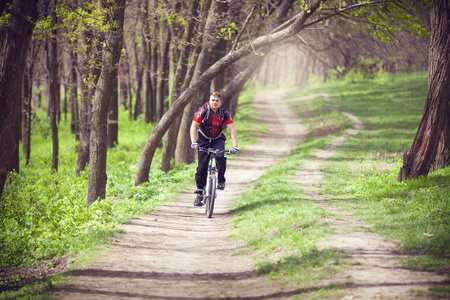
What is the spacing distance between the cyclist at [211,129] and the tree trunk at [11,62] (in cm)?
347

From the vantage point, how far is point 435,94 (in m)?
10.0

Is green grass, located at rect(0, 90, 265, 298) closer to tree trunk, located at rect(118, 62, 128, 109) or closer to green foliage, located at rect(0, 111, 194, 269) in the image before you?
green foliage, located at rect(0, 111, 194, 269)

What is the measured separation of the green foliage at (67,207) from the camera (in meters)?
7.96

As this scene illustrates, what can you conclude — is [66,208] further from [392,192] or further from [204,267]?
[392,192]

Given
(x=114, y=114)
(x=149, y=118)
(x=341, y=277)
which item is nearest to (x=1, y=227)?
(x=341, y=277)

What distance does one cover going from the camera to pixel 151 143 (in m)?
13.2

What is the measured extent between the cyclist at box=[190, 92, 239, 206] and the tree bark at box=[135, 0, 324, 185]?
9.98 ft

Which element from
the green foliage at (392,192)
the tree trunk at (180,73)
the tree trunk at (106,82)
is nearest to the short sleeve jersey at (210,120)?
the tree trunk at (106,82)

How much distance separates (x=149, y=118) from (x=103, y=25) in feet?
63.1

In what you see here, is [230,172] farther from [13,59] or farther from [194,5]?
[13,59]

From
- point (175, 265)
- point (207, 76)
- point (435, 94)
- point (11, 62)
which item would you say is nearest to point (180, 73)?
point (207, 76)

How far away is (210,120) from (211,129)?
20 cm

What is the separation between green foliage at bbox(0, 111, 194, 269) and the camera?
26.1 feet

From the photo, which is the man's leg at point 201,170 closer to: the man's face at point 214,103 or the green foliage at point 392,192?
the man's face at point 214,103
